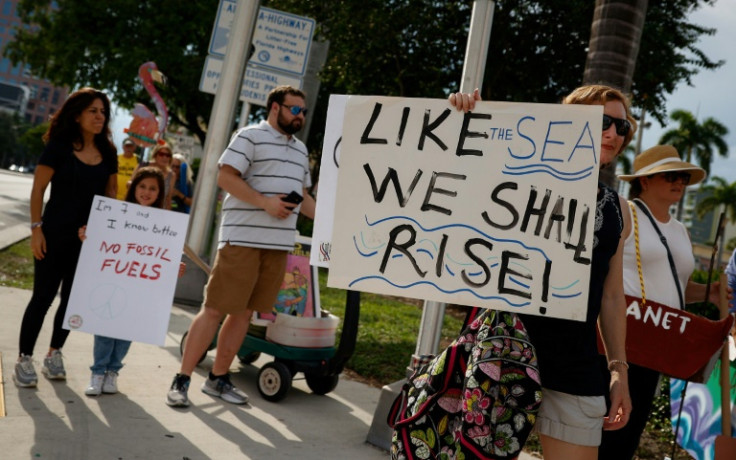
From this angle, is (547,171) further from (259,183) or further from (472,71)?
(259,183)

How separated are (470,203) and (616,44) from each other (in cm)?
433

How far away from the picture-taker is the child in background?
4.27 metres

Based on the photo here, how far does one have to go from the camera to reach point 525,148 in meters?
2.31

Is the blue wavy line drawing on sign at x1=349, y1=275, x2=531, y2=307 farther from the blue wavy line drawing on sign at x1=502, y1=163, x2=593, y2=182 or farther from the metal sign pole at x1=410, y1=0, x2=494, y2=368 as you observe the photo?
the metal sign pole at x1=410, y1=0, x2=494, y2=368

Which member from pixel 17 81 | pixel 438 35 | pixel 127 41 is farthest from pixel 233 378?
pixel 17 81

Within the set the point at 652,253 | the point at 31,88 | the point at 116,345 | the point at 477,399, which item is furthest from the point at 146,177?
the point at 31,88

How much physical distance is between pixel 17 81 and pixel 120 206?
215201mm

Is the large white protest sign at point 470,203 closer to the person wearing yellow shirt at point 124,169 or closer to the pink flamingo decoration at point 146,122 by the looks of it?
the person wearing yellow shirt at point 124,169

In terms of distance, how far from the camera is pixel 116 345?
14.4 feet

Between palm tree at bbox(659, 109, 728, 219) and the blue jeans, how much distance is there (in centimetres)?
5267

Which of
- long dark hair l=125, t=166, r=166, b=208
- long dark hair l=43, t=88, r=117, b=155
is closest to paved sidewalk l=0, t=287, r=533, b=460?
long dark hair l=125, t=166, r=166, b=208

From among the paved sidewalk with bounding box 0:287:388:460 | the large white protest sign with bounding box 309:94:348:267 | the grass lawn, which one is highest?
the large white protest sign with bounding box 309:94:348:267

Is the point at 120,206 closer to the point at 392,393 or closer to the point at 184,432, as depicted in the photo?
the point at 184,432

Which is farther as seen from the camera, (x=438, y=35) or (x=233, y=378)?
(x=438, y=35)
